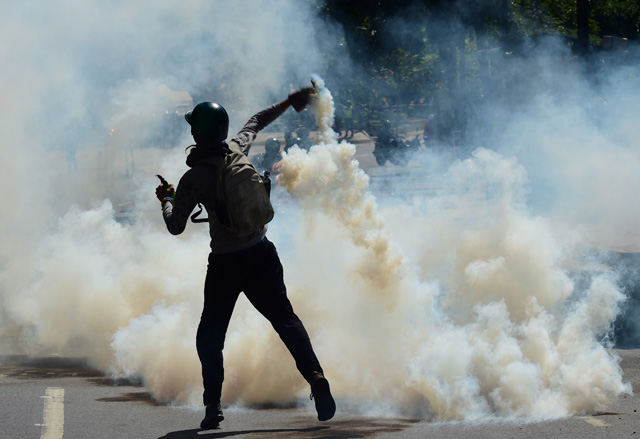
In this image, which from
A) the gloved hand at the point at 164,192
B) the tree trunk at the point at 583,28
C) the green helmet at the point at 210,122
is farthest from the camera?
the tree trunk at the point at 583,28

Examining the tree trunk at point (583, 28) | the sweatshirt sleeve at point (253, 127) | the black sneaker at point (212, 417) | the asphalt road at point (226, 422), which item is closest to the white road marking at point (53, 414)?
the asphalt road at point (226, 422)

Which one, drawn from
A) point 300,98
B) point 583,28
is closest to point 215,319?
point 300,98

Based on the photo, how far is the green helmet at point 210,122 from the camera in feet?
14.5

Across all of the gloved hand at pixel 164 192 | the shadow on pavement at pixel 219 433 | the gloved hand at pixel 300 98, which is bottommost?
the shadow on pavement at pixel 219 433

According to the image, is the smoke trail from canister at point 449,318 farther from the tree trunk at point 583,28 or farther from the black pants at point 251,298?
the tree trunk at point 583,28

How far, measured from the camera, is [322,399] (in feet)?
14.2

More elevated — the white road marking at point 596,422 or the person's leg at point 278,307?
the person's leg at point 278,307

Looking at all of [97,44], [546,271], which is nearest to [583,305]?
[546,271]

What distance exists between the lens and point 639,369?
5.78m

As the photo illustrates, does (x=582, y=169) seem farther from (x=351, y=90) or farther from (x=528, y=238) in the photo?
(x=351, y=90)

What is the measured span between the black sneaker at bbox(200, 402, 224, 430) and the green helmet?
1232 millimetres

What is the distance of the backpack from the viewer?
4.30 metres

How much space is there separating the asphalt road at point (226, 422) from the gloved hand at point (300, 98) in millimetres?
1562

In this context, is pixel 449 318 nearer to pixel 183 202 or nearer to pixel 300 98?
pixel 300 98
